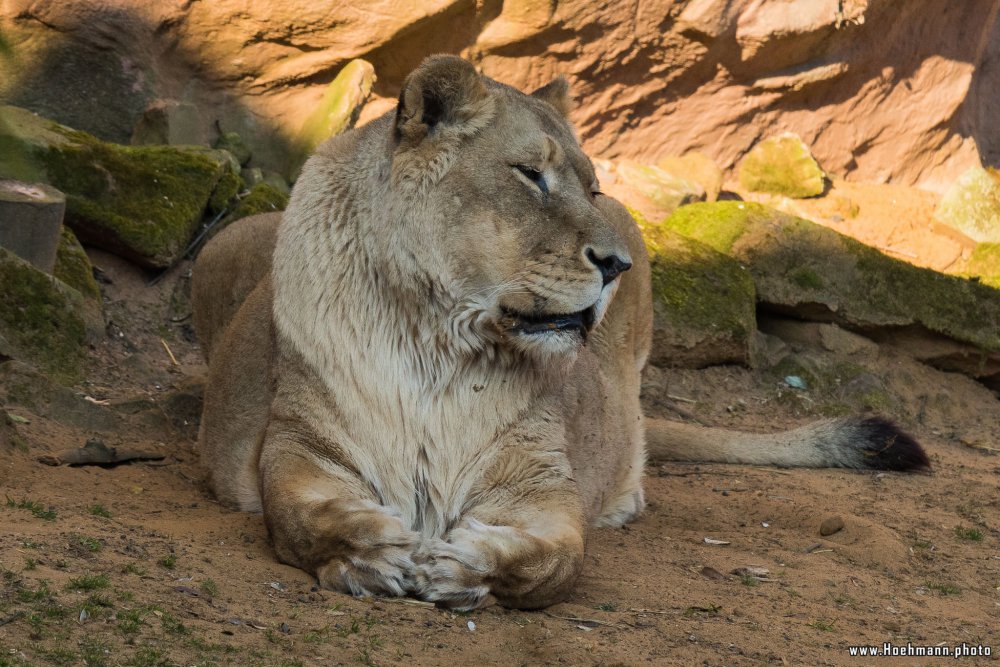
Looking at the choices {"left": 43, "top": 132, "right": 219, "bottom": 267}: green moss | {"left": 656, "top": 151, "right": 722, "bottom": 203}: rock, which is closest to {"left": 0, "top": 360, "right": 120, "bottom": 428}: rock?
{"left": 43, "top": 132, "right": 219, "bottom": 267}: green moss

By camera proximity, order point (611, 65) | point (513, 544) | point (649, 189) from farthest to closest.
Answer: point (649, 189) → point (611, 65) → point (513, 544)

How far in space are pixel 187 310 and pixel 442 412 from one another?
137 inches

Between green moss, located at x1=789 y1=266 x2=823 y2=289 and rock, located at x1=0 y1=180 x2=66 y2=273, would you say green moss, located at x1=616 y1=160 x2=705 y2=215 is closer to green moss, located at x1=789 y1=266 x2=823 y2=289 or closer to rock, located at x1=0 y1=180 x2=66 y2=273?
green moss, located at x1=789 y1=266 x2=823 y2=289

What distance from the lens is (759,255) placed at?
31.0 feet

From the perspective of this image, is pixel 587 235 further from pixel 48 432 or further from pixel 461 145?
pixel 48 432

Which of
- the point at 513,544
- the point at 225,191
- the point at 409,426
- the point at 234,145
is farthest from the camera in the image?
the point at 234,145

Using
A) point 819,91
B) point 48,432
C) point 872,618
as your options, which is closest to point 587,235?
point 872,618

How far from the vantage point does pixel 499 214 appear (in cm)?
407

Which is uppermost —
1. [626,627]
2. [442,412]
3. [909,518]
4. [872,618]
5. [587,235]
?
[587,235]

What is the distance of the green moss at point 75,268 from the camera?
6.59 meters

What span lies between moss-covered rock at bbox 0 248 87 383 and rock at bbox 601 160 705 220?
5.70 meters

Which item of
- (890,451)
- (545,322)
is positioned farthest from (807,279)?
(545,322)

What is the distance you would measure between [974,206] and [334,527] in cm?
1043

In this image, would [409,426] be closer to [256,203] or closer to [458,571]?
[458,571]
